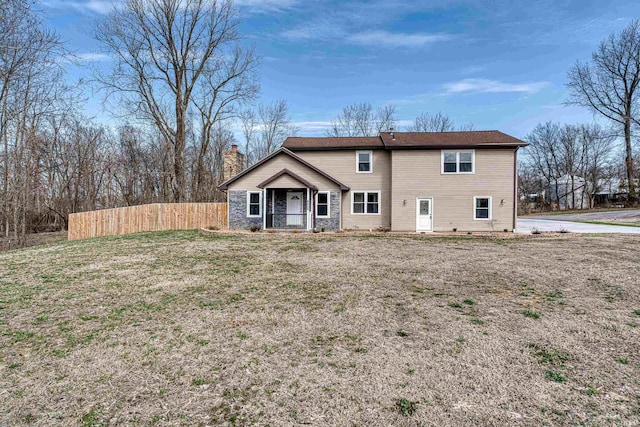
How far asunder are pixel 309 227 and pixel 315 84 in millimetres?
12672

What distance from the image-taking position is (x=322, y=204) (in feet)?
58.4

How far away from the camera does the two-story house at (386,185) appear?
16.9 metres

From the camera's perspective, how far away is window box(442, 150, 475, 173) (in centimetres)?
1700

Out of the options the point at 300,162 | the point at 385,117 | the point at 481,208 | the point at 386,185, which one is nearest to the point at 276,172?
the point at 300,162

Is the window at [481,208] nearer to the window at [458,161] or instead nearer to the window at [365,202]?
the window at [458,161]

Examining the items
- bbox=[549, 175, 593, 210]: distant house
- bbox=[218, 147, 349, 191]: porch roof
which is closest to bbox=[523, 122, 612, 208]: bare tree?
bbox=[549, 175, 593, 210]: distant house

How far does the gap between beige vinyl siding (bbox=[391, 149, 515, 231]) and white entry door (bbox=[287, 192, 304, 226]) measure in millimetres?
5092

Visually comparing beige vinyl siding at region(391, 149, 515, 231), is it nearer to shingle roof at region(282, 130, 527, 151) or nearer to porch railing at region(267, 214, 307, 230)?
shingle roof at region(282, 130, 527, 151)

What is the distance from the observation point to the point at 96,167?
27109mm

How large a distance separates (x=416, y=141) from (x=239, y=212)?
34.5 feet

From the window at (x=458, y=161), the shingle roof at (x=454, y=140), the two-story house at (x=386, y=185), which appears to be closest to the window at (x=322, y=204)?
the two-story house at (x=386, y=185)

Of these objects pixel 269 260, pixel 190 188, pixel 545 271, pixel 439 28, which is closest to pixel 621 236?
pixel 545 271

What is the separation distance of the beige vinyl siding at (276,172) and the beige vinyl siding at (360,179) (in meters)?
0.94

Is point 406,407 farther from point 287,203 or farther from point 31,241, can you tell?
point 31,241
